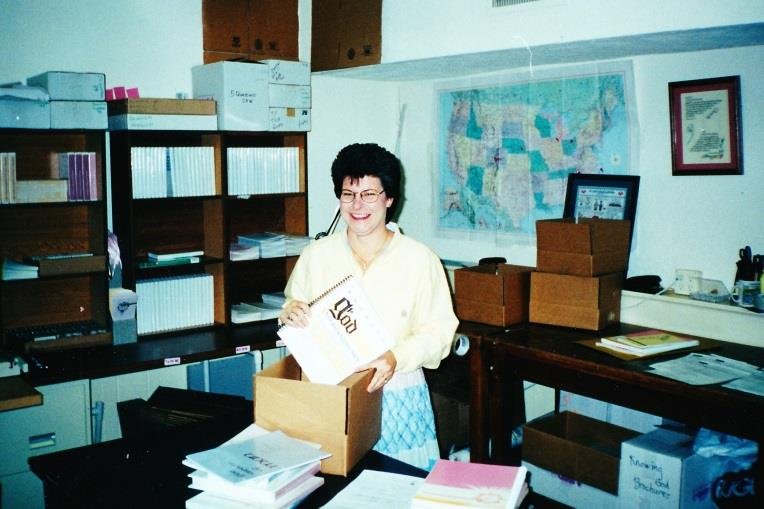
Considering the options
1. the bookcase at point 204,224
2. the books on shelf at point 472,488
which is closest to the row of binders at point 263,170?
the bookcase at point 204,224

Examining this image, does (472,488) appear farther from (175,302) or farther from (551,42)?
(175,302)

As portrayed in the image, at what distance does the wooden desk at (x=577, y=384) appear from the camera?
2.16 metres

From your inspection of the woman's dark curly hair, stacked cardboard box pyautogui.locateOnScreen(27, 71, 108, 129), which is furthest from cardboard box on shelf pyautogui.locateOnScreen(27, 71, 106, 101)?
the woman's dark curly hair

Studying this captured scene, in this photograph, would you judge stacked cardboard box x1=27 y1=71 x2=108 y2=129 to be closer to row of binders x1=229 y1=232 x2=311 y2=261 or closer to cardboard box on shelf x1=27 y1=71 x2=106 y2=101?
cardboard box on shelf x1=27 y1=71 x2=106 y2=101

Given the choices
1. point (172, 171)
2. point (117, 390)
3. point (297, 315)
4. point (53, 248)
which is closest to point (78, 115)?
point (172, 171)

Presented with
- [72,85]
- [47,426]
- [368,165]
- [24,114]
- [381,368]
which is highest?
[72,85]

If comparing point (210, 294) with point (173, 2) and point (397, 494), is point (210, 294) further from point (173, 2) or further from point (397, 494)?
point (397, 494)

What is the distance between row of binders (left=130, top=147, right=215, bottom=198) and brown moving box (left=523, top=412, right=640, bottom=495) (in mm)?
1983

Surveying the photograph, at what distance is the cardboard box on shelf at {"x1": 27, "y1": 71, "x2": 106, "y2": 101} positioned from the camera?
2.82m

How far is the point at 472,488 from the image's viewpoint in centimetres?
139

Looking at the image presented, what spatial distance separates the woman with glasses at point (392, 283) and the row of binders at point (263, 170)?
1293 millimetres

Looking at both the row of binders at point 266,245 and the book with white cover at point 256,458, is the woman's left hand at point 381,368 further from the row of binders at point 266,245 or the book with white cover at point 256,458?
the row of binders at point 266,245

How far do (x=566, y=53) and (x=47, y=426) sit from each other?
2673 millimetres

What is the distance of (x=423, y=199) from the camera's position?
13.6 ft
